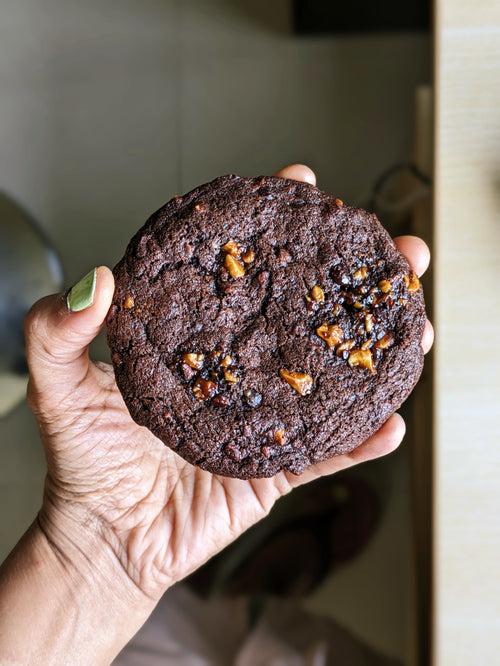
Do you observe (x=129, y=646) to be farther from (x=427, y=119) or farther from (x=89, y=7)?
(x=89, y=7)

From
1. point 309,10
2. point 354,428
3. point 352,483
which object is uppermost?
point 309,10

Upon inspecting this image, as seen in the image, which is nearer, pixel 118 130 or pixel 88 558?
pixel 88 558

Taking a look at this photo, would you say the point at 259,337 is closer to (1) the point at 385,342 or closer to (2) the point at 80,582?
(1) the point at 385,342

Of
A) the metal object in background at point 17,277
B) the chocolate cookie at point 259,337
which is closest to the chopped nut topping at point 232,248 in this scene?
the chocolate cookie at point 259,337

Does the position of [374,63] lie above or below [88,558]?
above

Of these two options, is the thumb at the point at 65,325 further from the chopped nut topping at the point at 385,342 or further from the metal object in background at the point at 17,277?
the metal object in background at the point at 17,277

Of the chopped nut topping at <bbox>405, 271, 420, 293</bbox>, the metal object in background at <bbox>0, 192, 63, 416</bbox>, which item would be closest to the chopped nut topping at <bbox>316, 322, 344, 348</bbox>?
the chopped nut topping at <bbox>405, 271, 420, 293</bbox>

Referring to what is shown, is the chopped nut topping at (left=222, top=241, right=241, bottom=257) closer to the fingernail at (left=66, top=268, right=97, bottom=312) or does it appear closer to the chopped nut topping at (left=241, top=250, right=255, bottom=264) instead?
the chopped nut topping at (left=241, top=250, right=255, bottom=264)

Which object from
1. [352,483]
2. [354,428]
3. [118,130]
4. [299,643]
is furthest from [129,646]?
[118,130]
